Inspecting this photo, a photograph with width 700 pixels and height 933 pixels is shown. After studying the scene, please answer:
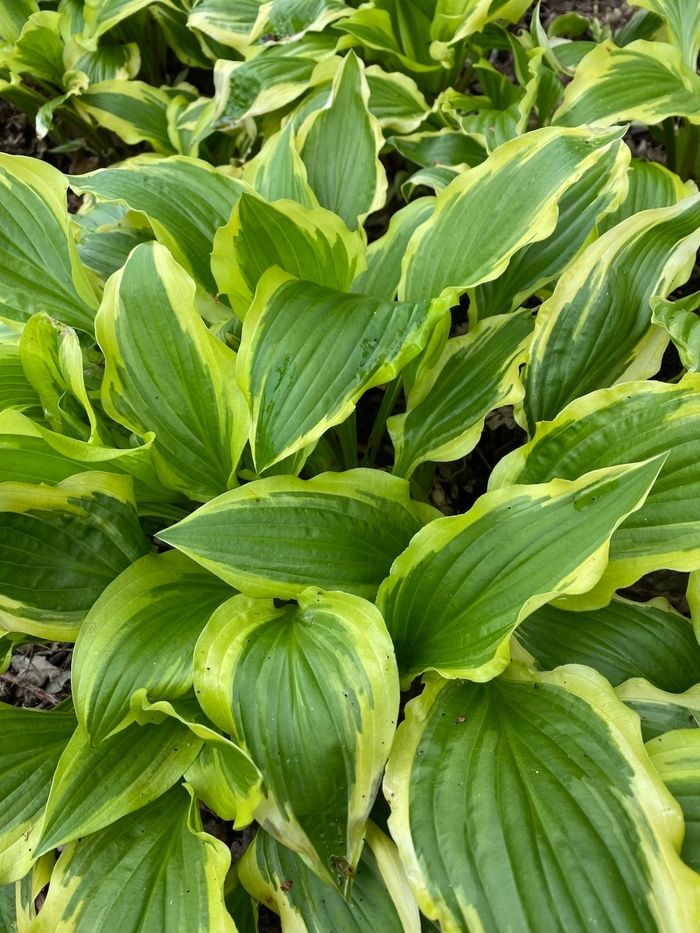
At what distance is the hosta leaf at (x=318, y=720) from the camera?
33.5 inches

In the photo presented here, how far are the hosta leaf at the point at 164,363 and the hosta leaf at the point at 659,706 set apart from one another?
688 mm

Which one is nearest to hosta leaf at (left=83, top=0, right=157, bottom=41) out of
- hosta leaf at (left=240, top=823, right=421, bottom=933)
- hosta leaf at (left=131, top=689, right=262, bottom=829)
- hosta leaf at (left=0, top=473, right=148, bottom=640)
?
hosta leaf at (left=0, top=473, right=148, bottom=640)

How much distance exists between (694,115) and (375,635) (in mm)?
1257

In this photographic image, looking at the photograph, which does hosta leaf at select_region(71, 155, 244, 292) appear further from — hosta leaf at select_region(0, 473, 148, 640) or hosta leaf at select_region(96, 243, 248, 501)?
hosta leaf at select_region(0, 473, 148, 640)

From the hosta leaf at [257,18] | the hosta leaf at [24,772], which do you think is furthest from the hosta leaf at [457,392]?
the hosta leaf at [257,18]

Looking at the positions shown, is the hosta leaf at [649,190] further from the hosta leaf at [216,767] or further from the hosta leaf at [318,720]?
the hosta leaf at [216,767]

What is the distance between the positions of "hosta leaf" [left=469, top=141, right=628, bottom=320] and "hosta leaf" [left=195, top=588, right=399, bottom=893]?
2.20 feet

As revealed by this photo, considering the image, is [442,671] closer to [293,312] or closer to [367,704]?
[367,704]

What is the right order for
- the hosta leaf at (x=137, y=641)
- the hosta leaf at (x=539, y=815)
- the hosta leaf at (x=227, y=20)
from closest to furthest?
the hosta leaf at (x=539, y=815), the hosta leaf at (x=137, y=641), the hosta leaf at (x=227, y=20)

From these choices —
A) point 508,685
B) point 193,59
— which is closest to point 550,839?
point 508,685

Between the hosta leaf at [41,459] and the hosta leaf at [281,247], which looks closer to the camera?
the hosta leaf at [41,459]

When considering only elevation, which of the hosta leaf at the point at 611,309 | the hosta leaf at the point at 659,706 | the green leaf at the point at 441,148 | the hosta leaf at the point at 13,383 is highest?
the green leaf at the point at 441,148

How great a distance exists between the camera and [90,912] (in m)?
0.95

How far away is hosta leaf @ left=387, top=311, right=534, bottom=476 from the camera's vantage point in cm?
113
